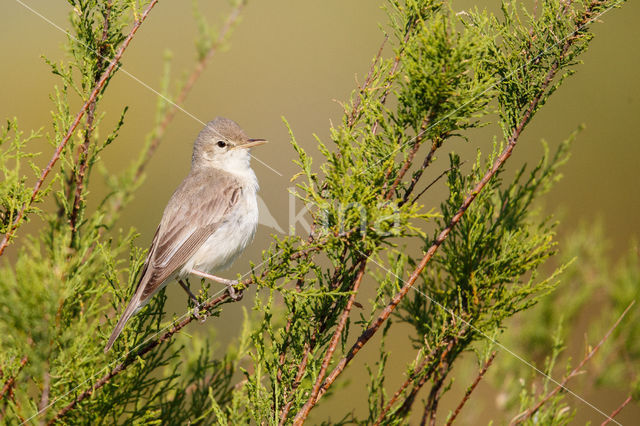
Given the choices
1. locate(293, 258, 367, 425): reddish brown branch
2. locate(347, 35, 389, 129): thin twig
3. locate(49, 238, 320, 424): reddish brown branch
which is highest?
locate(347, 35, 389, 129): thin twig

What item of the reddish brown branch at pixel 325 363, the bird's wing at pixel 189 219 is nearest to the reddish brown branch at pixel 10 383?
the reddish brown branch at pixel 325 363

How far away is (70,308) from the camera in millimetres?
2439

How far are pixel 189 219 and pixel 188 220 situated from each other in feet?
0.04

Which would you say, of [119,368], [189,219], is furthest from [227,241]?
[119,368]

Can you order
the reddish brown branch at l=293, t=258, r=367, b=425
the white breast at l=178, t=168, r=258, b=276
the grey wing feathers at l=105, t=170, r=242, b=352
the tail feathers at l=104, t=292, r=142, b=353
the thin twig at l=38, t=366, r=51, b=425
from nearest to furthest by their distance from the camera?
the reddish brown branch at l=293, t=258, r=367, b=425 < the thin twig at l=38, t=366, r=51, b=425 < the tail feathers at l=104, t=292, r=142, b=353 < the grey wing feathers at l=105, t=170, r=242, b=352 < the white breast at l=178, t=168, r=258, b=276

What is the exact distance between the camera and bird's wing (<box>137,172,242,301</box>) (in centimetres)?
381

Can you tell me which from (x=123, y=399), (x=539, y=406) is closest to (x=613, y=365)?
(x=539, y=406)

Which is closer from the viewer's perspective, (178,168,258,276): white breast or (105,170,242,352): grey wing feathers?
(105,170,242,352): grey wing feathers

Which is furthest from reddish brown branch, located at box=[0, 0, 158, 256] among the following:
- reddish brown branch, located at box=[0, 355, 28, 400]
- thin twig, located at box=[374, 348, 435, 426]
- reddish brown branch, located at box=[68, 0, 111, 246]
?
thin twig, located at box=[374, 348, 435, 426]

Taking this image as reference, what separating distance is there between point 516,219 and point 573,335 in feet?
5.34

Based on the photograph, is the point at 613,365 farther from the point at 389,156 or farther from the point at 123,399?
the point at 123,399

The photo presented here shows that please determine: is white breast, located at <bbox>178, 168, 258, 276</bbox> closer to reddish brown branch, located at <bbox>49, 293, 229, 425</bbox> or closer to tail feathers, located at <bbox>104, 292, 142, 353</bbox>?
tail feathers, located at <bbox>104, 292, 142, 353</bbox>

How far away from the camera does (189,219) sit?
4.13 m

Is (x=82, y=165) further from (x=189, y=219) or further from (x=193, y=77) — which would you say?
(x=189, y=219)
